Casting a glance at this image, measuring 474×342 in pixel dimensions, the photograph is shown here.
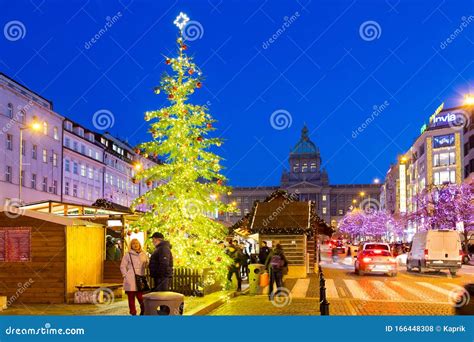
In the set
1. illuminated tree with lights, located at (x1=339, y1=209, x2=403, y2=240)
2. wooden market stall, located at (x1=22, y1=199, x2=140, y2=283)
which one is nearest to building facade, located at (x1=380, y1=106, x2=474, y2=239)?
illuminated tree with lights, located at (x1=339, y1=209, x2=403, y2=240)

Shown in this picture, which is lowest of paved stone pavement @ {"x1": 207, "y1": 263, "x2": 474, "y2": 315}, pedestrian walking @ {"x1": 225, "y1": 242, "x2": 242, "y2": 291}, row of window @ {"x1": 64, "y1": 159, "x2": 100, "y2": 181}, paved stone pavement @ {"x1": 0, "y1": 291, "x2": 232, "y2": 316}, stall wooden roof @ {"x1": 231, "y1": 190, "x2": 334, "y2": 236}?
paved stone pavement @ {"x1": 207, "y1": 263, "x2": 474, "y2": 315}

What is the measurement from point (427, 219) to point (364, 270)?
4738 centimetres

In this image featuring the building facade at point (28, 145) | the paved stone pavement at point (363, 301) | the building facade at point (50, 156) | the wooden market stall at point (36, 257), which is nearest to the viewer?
the paved stone pavement at point (363, 301)

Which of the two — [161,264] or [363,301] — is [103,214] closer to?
[363,301]

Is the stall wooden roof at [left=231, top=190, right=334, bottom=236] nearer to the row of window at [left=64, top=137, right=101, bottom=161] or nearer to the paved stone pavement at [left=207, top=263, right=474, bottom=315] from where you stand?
the paved stone pavement at [left=207, top=263, right=474, bottom=315]

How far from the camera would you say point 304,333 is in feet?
41.0

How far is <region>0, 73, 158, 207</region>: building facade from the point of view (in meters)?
61.2

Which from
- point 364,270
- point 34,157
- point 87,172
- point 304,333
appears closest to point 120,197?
point 87,172

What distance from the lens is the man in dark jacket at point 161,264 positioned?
14.1m

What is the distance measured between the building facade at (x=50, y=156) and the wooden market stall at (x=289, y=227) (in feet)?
41.7

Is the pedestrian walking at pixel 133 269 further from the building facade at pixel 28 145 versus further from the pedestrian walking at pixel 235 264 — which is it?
the building facade at pixel 28 145

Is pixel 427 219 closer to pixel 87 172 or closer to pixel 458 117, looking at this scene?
pixel 458 117

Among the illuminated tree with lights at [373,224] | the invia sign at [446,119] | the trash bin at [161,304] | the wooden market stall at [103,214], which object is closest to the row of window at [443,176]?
the invia sign at [446,119]

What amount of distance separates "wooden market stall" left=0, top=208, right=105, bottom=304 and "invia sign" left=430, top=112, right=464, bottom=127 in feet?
267
